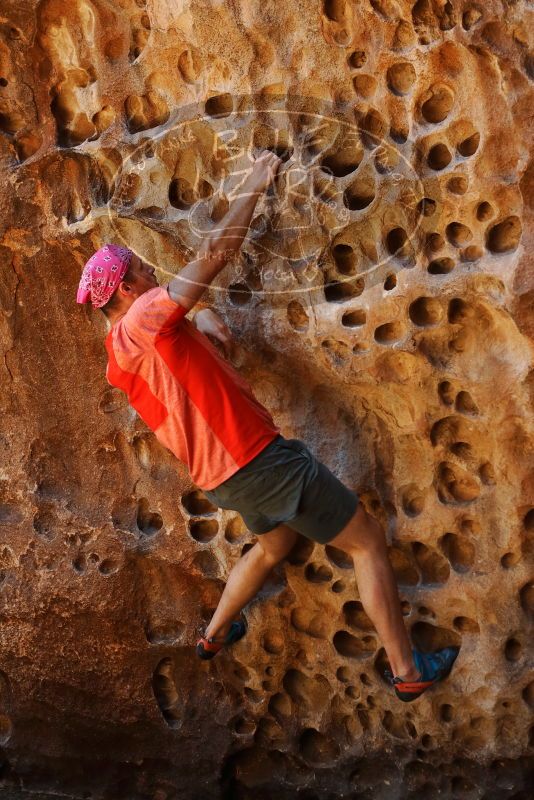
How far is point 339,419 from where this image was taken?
10.5ft

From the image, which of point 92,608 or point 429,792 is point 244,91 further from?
point 429,792

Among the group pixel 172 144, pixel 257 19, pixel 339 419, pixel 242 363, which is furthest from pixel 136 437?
pixel 257 19

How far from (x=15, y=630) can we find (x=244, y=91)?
2.03 m

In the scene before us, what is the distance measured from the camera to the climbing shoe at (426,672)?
2.97 meters

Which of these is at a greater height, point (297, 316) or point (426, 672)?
point (297, 316)

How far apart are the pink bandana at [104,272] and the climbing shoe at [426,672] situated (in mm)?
1475

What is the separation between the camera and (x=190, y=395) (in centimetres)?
278

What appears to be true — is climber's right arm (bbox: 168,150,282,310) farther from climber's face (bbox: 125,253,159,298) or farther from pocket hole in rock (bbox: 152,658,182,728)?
pocket hole in rock (bbox: 152,658,182,728)

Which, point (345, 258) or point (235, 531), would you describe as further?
point (235, 531)

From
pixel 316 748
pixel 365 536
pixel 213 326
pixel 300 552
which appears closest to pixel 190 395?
pixel 213 326

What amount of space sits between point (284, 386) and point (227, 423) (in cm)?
46

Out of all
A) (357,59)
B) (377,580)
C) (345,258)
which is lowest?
(377,580)

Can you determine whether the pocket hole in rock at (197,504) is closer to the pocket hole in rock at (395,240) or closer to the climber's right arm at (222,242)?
A: the climber's right arm at (222,242)
